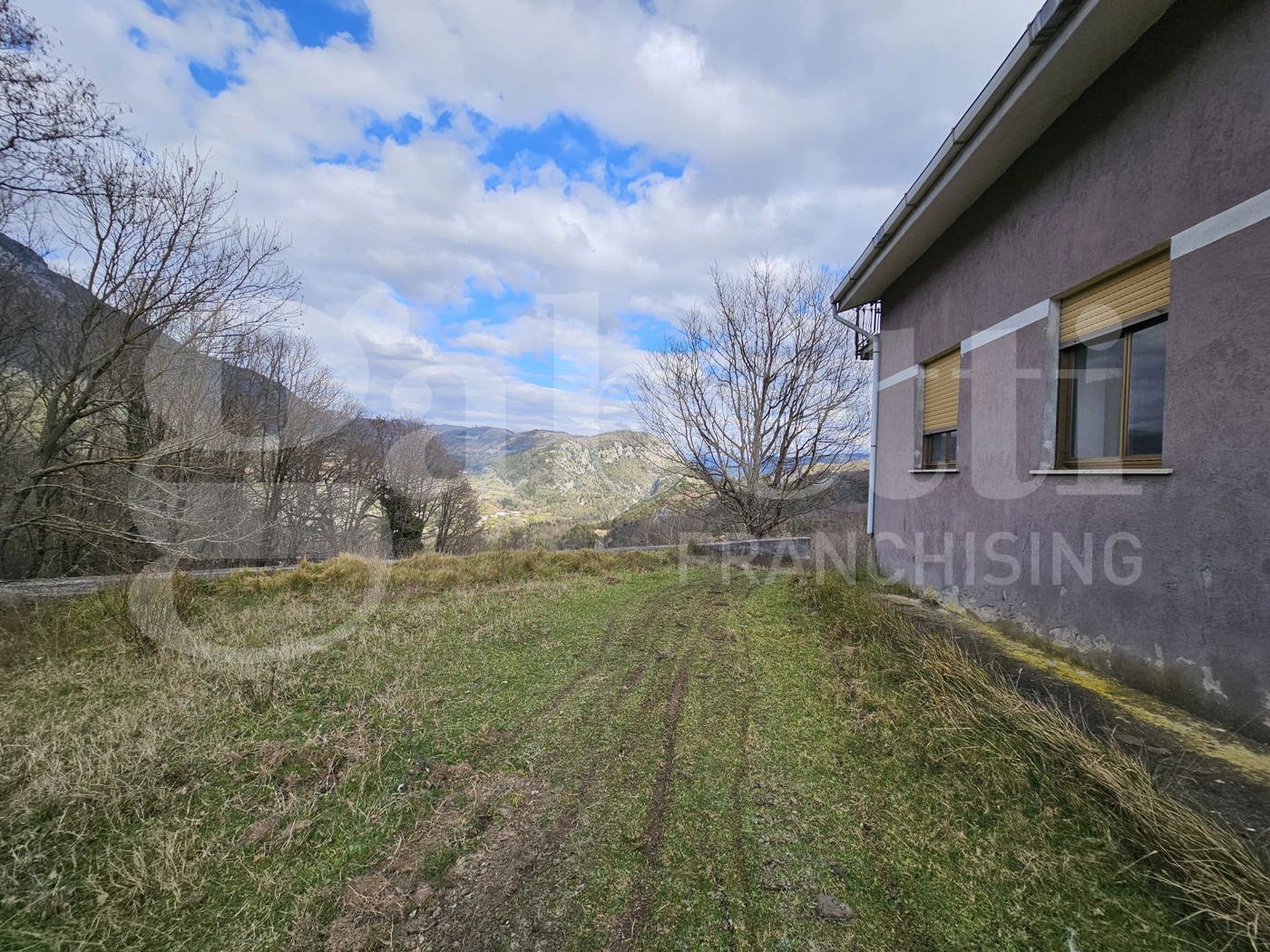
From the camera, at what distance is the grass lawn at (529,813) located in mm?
1493

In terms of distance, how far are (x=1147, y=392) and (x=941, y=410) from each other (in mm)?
2497

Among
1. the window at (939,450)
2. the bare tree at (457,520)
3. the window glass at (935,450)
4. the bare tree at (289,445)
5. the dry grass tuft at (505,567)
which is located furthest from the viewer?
the bare tree at (457,520)

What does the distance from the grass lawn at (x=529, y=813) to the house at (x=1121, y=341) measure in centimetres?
150

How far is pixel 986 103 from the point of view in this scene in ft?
12.1

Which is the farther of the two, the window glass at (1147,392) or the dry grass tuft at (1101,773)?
the window glass at (1147,392)

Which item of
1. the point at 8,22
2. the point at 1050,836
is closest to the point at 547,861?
the point at 1050,836

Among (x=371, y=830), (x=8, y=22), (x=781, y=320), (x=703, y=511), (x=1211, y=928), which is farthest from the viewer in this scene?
(x=703, y=511)

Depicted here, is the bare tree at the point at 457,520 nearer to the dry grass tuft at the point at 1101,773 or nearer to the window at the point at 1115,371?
the dry grass tuft at the point at 1101,773

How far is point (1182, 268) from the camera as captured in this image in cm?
271

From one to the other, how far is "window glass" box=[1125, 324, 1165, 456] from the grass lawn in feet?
7.10

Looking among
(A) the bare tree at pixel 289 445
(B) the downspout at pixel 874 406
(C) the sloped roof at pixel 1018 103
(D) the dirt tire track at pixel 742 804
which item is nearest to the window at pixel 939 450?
(B) the downspout at pixel 874 406

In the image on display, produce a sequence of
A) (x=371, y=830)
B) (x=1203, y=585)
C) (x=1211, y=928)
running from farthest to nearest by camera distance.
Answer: (x=1203, y=585), (x=371, y=830), (x=1211, y=928)

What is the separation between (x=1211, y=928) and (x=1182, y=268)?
323 centimetres

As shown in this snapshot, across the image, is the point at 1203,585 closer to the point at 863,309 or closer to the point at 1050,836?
the point at 1050,836
